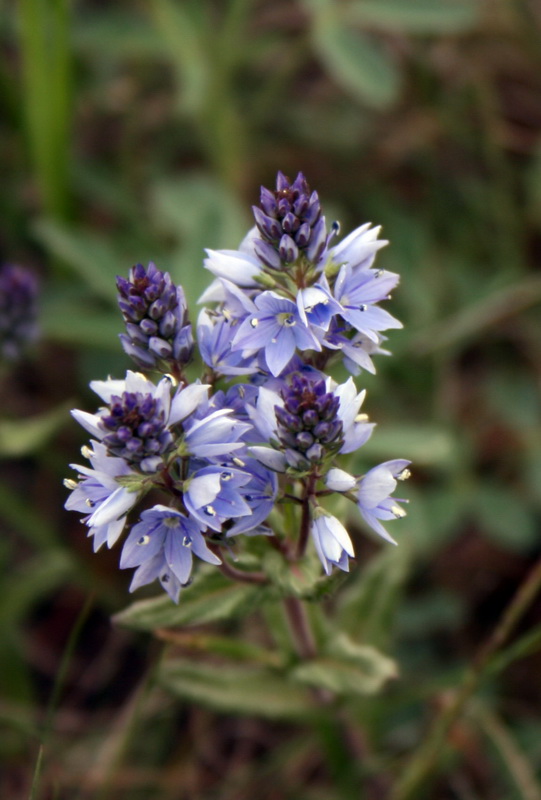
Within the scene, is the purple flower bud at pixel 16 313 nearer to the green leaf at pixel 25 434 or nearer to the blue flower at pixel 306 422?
the green leaf at pixel 25 434

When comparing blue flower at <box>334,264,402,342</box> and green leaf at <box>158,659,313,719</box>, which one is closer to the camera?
blue flower at <box>334,264,402,342</box>

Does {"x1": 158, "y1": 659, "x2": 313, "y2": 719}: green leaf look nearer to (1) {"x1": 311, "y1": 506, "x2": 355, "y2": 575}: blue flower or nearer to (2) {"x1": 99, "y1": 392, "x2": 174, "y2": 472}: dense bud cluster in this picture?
(1) {"x1": 311, "y1": 506, "x2": 355, "y2": 575}: blue flower

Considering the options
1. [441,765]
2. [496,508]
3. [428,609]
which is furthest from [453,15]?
[441,765]

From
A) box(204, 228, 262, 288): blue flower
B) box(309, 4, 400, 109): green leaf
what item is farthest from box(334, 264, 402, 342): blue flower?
box(309, 4, 400, 109): green leaf

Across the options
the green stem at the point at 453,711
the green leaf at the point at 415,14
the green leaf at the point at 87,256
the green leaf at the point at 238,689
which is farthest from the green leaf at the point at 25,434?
the green leaf at the point at 415,14

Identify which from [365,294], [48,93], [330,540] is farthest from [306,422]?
[48,93]

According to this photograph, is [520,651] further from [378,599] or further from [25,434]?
[25,434]
